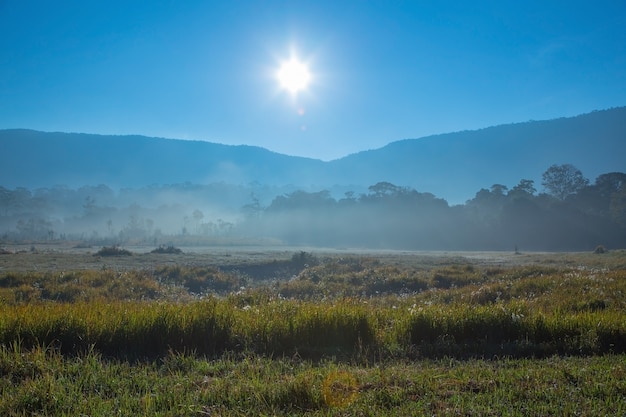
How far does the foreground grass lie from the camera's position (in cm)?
433

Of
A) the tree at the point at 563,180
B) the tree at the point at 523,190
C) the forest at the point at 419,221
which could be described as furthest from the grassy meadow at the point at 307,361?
the tree at the point at 563,180

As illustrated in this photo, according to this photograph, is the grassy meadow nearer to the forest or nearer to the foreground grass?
the foreground grass

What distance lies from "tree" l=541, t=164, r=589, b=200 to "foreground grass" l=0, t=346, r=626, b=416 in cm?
12519

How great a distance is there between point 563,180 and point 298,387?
430 feet

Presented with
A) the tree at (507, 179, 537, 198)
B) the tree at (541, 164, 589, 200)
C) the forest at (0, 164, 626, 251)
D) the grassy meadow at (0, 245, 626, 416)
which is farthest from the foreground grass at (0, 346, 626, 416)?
the tree at (541, 164, 589, 200)

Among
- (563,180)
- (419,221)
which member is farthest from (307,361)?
(563,180)

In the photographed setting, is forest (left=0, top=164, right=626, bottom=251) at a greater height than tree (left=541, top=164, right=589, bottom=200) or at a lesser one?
lesser

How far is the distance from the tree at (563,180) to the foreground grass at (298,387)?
125186 millimetres

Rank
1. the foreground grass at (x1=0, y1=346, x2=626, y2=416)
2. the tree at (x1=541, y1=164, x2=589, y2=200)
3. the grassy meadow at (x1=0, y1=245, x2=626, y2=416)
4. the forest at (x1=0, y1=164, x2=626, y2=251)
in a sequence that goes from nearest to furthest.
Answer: the foreground grass at (x1=0, y1=346, x2=626, y2=416) < the grassy meadow at (x1=0, y1=245, x2=626, y2=416) < the forest at (x1=0, y1=164, x2=626, y2=251) < the tree at (x1=541, y1=164, x2=589, y2=200)

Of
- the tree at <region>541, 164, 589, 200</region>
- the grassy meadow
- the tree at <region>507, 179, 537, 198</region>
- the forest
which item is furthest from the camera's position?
the tree at <region>541, 164, 589, 200</region>

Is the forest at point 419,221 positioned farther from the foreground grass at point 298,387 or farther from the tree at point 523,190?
the foreground grass at point 298,387

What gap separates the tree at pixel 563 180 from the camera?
4505 inches

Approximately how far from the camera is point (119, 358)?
6414 millimetres

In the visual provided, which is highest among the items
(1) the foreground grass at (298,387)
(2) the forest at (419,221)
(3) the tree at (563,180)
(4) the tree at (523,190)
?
(3) the tree at (563,180)
